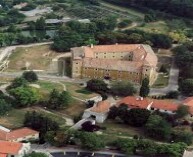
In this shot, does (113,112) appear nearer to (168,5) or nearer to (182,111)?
(182,111)

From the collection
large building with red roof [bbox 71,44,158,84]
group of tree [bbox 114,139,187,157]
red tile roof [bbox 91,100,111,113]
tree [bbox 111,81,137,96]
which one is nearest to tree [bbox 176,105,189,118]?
group of tree [bbox 114,139,187,157]

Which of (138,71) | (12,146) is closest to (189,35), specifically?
(138,71)

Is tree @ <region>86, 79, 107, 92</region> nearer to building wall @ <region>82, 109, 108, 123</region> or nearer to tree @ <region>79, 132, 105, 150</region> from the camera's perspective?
building wall @ <region>82, 109, 108, 123</region>

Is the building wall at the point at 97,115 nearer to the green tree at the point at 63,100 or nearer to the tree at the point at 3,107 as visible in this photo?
the green tree at the point at 63,100

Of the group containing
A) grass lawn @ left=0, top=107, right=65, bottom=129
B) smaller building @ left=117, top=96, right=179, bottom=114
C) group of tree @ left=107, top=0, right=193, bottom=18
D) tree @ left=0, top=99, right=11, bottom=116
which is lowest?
grass lawn @ left=0, top=107, right=65, bottom=129

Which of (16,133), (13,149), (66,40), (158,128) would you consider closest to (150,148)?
(158,128)

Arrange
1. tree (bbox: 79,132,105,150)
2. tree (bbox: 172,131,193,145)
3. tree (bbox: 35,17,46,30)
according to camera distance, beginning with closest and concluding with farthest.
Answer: tree (bbox: 79,132,105,150) → tree (bbox: 172,131,193,145) → tree (bbox: 35,17,46,30)

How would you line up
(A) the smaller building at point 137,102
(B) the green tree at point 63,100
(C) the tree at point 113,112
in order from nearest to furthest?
(C) the tree at point 113,112 → (A) the smaller building at point 137,102 → (B) the green tree at point 63,100

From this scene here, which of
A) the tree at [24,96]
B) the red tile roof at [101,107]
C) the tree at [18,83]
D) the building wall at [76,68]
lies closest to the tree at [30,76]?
the tree at [18,83]
